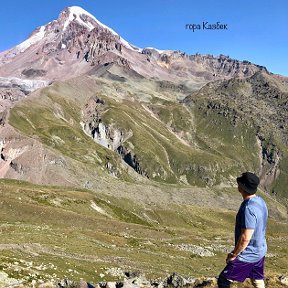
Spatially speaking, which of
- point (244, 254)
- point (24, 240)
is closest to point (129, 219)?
point (24, 240)

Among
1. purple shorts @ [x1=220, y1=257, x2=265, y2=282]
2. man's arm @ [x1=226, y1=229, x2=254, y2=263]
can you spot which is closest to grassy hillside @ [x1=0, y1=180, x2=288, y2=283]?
purple shorts @ [x1=220, y1=257, x2=265, y2=282]

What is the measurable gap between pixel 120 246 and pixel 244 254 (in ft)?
188

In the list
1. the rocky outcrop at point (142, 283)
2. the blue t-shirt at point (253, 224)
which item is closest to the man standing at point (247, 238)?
the blue t-shirt at point (253, 224)

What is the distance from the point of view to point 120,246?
7169cm

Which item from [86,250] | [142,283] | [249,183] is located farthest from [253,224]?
[86,250]

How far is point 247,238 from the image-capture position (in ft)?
51.0

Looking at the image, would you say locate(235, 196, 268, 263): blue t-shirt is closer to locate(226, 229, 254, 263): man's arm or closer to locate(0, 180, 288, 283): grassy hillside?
locate(226, 229, 254, 263): man's arm

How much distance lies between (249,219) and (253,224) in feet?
0.78

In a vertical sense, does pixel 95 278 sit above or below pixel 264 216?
below

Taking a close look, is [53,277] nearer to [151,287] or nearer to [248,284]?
[151,287]

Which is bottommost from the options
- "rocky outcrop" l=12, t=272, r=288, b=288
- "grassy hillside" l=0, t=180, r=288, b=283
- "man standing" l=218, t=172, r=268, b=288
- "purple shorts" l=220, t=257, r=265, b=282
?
"grassy hillside" l=0, t=180, r=288, b=283

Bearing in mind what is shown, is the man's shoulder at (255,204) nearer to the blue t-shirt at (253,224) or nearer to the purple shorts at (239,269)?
the blue t-shirt at (253,224)

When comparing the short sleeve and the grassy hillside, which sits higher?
the short sleeve

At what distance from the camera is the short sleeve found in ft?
51.4
